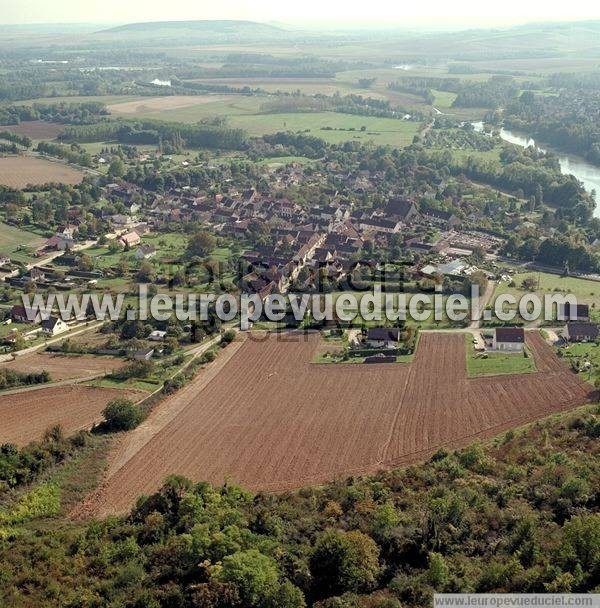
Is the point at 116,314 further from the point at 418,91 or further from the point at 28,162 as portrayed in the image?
the point at 418,91

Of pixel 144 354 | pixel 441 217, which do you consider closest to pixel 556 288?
pixel 441 217

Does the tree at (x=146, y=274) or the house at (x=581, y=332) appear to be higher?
the tree at (x=146, y=274)

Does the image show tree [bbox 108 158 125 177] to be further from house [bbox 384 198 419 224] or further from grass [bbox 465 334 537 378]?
grass [bbox 465 334 537 378]

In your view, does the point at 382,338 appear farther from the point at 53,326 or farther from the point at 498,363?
the point at 53,326

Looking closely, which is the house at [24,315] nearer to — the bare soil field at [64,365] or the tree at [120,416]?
the bare soil field at [64,365]

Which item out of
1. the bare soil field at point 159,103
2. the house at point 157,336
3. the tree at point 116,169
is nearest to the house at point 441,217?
the house at point 157,336

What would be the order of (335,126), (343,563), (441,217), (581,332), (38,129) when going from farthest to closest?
(335,126)
(38,129)
(441,217)
(581,332)
(343,563)

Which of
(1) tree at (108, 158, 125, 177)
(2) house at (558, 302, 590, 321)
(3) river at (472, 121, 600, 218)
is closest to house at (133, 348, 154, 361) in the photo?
(2) house at (558, 302, 590, 321)
